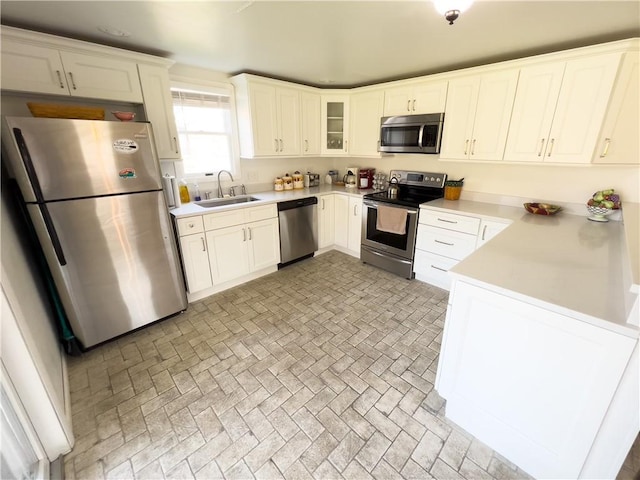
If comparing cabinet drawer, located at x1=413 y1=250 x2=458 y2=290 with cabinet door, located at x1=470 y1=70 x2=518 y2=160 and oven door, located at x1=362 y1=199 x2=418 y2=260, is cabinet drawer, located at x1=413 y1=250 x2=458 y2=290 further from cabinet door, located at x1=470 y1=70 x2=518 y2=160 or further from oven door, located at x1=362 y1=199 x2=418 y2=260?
cabinet door, located at x1=470 y1=70 x2=518 y2=160

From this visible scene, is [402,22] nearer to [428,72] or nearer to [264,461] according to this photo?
[428,72]

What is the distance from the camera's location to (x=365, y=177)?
3.90 m

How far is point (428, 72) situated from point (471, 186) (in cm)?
136

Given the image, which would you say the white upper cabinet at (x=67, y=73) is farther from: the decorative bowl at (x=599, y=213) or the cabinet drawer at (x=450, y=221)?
the decorative bowl at (x=599, y=213)

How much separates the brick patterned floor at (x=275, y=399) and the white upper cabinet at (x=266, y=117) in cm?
188

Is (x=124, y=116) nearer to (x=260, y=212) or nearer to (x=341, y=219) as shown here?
(x=260, y=212)

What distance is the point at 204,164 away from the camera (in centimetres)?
318

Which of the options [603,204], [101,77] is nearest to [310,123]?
[101,77]

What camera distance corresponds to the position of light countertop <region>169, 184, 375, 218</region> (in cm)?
259

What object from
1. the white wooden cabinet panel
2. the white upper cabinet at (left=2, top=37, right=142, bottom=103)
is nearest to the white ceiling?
the white upper cabinet at (left=2, top=37, right=142, bottom=103)

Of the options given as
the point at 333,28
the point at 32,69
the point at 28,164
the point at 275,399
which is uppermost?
the point at 333,28

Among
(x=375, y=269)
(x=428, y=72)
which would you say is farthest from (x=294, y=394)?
(x=428, y=72)

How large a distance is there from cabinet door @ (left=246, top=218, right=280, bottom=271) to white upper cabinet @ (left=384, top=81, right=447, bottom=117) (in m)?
1.94

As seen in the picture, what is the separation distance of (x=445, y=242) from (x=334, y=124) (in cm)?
221
